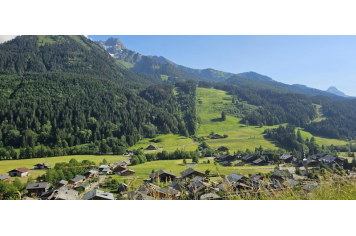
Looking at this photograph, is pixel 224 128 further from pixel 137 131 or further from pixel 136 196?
pixel 136 196

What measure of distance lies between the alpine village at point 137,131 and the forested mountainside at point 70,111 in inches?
13.1

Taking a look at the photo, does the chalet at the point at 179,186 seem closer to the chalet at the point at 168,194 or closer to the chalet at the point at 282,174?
the chalet at the point at 168,194

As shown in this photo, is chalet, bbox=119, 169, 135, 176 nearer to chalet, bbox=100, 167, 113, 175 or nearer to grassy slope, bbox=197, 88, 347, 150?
chalet, bbox=100, 167, 113, 175

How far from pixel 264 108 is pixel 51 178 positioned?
318 feet

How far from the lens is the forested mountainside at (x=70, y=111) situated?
5878cm

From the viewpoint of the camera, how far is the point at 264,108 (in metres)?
107

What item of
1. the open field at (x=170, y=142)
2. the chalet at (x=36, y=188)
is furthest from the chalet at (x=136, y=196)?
the open field at (x=170, y=142)

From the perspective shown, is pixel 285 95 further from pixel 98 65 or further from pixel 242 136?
pixel 98 65

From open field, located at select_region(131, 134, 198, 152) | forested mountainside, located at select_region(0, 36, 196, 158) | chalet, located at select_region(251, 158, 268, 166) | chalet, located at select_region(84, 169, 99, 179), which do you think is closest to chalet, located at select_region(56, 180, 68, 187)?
chalet, located at select_region(84, 169, 99, 179)

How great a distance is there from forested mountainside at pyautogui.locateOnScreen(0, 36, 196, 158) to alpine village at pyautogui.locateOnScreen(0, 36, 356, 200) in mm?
332

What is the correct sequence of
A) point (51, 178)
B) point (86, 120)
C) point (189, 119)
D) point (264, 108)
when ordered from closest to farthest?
point (51, 178), point (86, 120), point (189, 119), point (264, 108)

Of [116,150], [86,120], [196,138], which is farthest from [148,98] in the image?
[116,150]

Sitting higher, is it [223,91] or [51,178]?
[223,91]

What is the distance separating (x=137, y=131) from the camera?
241ft
